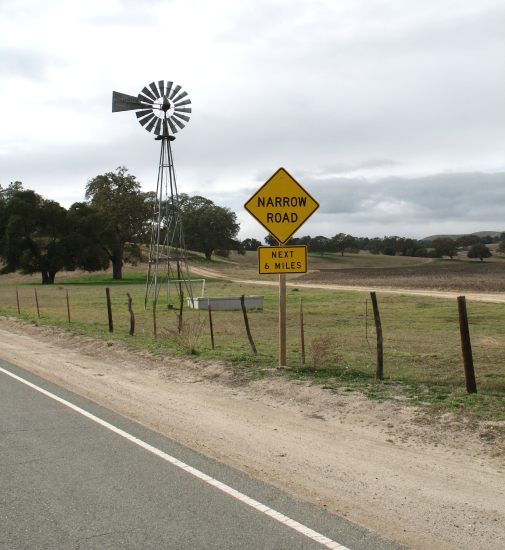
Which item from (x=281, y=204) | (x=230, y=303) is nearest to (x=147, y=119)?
(x=230, y=303)

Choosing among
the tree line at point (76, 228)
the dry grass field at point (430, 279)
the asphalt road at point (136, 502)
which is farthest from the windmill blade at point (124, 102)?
the tree line at point (76, 228)

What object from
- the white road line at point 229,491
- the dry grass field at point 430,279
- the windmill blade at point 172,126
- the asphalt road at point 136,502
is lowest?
the dry grass field at point 430,279

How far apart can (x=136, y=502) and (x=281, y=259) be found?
6.42 meters

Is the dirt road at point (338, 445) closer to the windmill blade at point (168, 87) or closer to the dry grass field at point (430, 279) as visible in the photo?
the windmill blade at point (168, 87)

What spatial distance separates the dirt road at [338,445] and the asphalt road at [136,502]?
1.08 ft

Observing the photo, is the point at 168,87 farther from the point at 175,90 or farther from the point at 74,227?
the point at 74,227

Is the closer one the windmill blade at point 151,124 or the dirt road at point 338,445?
the dirt road at point 338,445

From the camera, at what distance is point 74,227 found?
71.4 m

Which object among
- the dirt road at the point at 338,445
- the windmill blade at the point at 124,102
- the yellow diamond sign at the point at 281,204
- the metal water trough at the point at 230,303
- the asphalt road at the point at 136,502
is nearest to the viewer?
the asphalt road at the point at 136,502

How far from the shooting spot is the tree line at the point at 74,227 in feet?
228

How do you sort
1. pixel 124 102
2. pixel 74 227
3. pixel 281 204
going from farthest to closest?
1. pixel 74 227
2. pixel 124 102
3. pixel 281 204

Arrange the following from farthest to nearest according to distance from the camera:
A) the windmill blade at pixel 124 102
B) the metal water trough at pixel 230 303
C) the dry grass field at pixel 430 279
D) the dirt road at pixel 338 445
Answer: the dry grass field at pixel 430 279 < the metal water trough at pixel 230 303 < the windmill blade at pixel 124 102 < the dirt road at pixel 338 445

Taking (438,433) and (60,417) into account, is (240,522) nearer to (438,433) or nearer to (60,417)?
(438,433)

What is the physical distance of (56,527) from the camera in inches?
185
